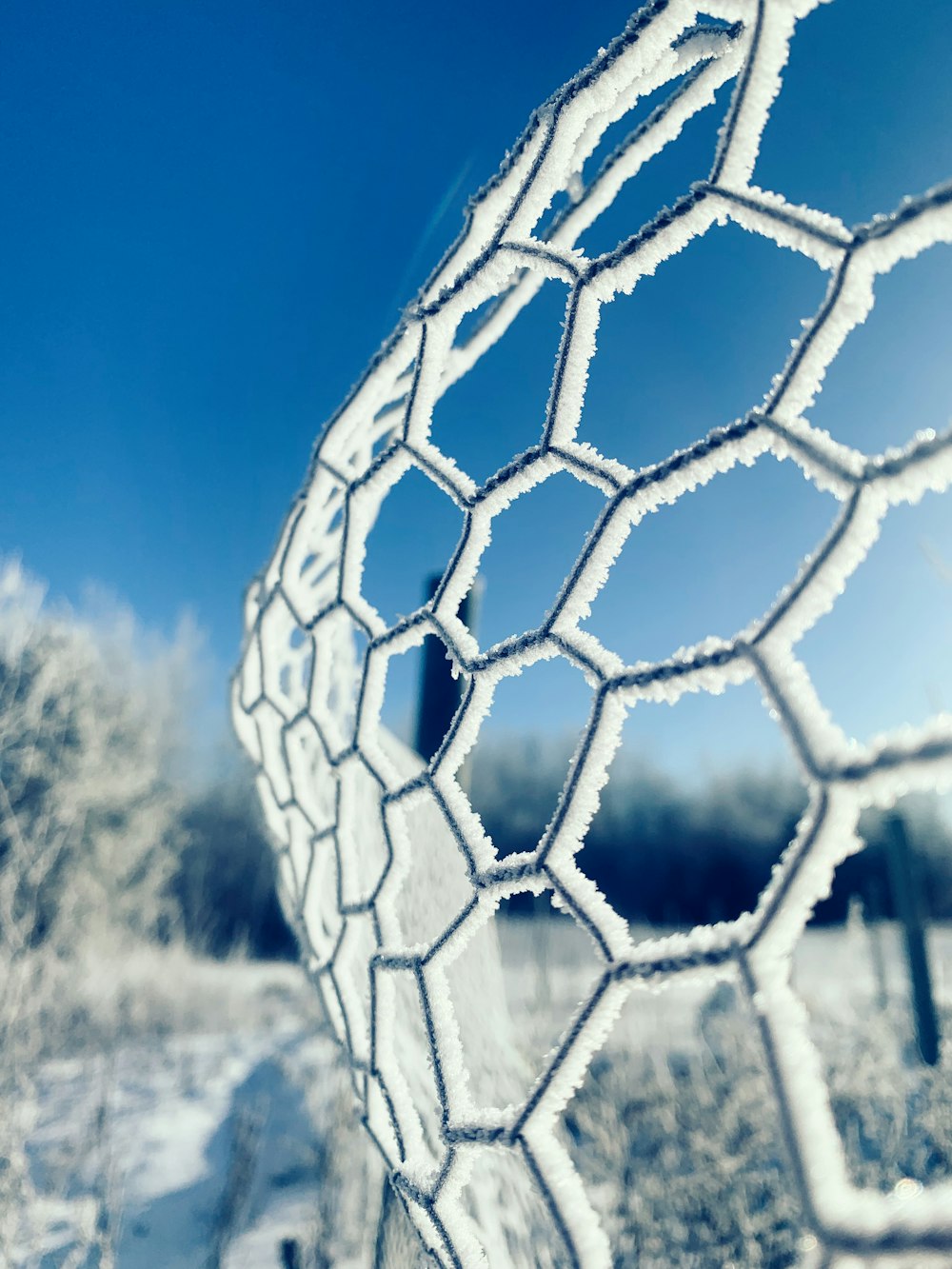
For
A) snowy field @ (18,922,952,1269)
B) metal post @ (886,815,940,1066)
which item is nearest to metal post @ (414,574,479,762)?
snowy field @ (18,922,952,1269)

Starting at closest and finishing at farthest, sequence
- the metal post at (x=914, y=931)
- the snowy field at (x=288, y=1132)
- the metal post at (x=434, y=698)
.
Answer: the metal post at (x=434, y=698) < the snowy field at (x=288, y=1132) < the metal post at (x=914, y=931)

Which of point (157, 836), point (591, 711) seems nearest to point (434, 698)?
point (591, 711)

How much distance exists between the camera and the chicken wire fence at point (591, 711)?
28 centimetres

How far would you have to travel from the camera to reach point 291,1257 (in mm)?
703

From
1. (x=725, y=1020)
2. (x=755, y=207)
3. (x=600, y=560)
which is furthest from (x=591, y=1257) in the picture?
(x=725, y=1020)

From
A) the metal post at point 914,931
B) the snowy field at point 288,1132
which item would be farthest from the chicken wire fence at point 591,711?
the metal post at point 914,931

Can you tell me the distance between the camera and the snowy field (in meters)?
1.32

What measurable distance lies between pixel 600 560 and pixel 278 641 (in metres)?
0.50

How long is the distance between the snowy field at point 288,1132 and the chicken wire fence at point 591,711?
0.44 meters

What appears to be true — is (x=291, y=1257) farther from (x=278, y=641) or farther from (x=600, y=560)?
(x=600, y=560)

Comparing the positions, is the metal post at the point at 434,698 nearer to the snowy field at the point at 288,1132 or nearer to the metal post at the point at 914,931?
the snowy field at the point at 288,1132

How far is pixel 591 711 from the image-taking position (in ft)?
1.39

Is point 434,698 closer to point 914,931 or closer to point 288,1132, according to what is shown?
point 288,1132

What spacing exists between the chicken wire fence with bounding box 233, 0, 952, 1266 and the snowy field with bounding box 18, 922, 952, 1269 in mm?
441
